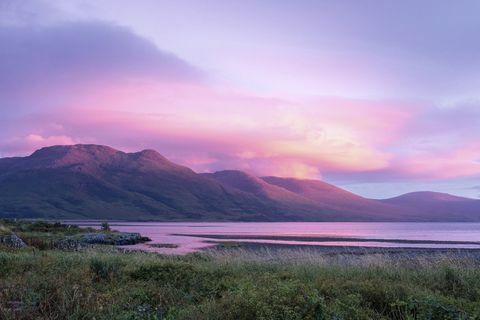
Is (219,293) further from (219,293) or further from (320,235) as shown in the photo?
(320,235)

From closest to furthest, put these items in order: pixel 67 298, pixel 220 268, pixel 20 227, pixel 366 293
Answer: pixel 67 298
pixel 366 293
pixel 220 268
pixel 20 227

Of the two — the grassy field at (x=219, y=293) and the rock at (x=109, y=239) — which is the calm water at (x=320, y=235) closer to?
the rock at (x=109, y=239)

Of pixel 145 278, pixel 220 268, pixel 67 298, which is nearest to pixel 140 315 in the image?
pixel 67 298

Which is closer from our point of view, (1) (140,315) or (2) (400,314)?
(1) (140,315)

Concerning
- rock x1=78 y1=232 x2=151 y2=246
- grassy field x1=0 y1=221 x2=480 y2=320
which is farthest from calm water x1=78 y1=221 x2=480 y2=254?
grassy field x1=0 y1=221 x2=480 y2=320

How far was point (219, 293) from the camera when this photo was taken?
41.2 feet

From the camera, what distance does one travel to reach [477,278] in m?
14.6

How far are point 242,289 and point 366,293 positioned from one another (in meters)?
3.52

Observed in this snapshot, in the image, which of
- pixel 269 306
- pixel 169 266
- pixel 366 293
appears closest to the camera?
pixel 269 306

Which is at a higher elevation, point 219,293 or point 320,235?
point 219,293

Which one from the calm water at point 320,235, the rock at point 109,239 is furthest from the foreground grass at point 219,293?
the rock at point 109,239

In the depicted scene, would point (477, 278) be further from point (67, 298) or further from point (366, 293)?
point (67, 298)

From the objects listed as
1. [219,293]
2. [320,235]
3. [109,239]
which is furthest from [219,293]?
[320,235]

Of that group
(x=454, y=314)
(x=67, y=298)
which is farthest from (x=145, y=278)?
(x=454, y=314)
